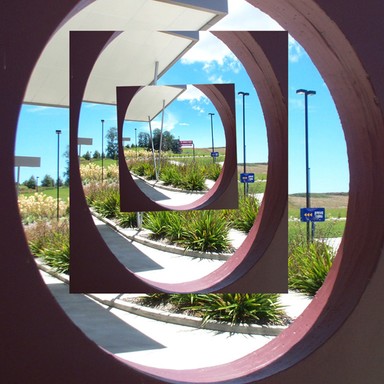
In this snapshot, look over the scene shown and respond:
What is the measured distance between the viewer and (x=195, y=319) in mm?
6523

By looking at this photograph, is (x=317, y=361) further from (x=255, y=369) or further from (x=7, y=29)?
(x=7, y=29)

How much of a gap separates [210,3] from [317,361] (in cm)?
812

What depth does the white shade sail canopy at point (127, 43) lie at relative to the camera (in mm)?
8786

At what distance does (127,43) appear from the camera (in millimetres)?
10656

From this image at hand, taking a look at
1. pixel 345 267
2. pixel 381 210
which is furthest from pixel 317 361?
pixel 381 210

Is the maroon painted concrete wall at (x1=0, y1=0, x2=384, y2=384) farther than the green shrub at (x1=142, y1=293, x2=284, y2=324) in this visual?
No

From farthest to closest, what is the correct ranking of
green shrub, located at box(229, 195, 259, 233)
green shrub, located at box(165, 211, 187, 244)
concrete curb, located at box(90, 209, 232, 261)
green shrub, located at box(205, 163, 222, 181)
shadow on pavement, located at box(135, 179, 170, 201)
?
green shrub, located at box(205, 163, 222, 181) → shadow on pavement, located at box(135, 179, 170, 201) → green shrub, located at box(229, 195, 259, 233) → green shrub, located at box(165, 211, 187, 244) → concrete curb, located at box(90, 209, 232, 261)

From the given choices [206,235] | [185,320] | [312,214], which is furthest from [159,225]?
[185,320]

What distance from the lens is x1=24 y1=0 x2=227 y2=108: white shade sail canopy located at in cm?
879

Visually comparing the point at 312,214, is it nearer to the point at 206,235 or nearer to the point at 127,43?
the point at 206,235

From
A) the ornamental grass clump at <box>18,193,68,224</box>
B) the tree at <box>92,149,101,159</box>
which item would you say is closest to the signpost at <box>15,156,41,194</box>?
the ornamental grass clump at <box>18,193,68,224</box>

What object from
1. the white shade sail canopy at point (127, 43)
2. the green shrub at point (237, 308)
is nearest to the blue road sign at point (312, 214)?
the green shrub at point (237, 308)

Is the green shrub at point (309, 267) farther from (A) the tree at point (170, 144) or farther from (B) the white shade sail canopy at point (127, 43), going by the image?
(A) the tree at point (170, 144)

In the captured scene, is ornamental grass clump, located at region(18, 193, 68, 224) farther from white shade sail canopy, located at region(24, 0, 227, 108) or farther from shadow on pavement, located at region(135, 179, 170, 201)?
shadow on pavement, located at region(135, 179, 170, 201)
